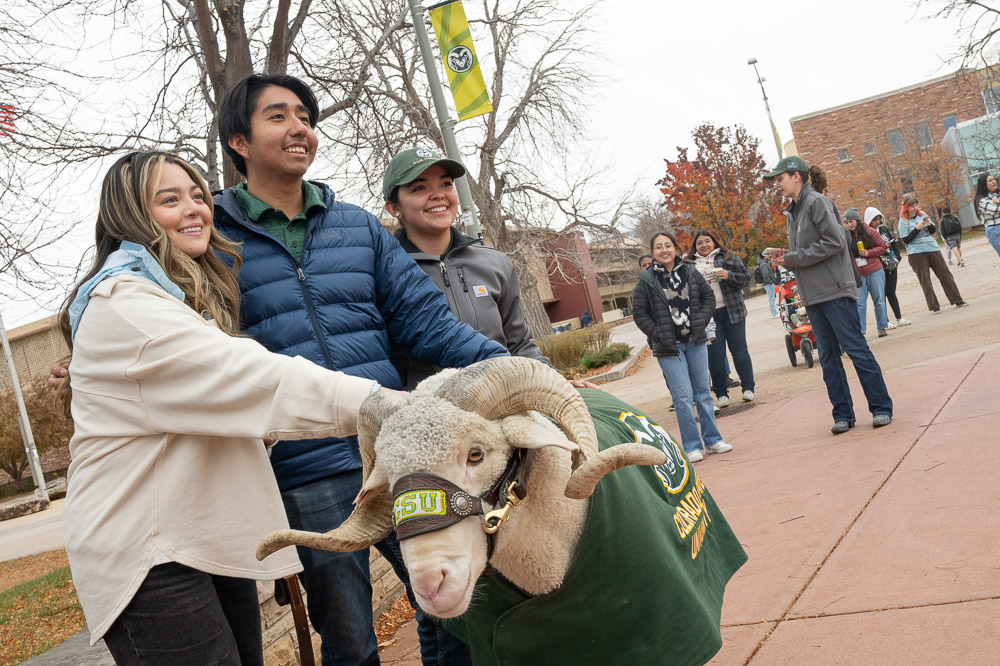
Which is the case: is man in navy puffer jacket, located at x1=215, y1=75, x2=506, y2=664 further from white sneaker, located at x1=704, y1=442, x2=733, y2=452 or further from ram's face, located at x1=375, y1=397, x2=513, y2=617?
white sneaker, located at x1=704, y1=442, x2=733, y2=452

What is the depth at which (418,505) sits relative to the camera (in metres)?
2.22

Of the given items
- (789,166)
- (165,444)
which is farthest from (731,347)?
(165,444)

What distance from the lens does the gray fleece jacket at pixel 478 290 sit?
13.0 ft

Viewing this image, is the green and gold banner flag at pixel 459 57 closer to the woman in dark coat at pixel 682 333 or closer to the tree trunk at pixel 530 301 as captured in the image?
the woman in dark coat at pixel 682 333

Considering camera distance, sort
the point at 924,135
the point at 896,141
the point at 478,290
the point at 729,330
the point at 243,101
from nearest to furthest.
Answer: the point at 243,101 → the point at 478,290 → the point at 729,330 → the point at 896,141 → the point at 924,135

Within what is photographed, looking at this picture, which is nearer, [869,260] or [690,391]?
[690,391]

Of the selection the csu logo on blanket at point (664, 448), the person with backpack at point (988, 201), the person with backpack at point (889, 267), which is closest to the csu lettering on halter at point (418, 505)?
the csu logo on blanket at point (664, 448)

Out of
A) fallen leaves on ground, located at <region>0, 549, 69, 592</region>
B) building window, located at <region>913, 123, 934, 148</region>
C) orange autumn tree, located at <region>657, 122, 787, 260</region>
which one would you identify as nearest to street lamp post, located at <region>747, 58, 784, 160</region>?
orange autumn tree, located at <region>657, 122, 787, 260</region>

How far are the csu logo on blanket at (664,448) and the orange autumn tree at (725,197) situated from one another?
35966 mm

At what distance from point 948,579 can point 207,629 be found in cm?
336

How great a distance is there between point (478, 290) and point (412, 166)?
715mm

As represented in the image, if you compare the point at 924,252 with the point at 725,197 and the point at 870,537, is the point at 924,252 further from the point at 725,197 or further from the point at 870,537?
the point at 725,197

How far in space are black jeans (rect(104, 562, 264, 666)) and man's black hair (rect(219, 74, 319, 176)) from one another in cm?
188

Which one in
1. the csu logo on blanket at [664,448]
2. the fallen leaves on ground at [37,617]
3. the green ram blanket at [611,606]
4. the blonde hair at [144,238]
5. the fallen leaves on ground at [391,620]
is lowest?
the fallen leaves on ground at [391,620]
